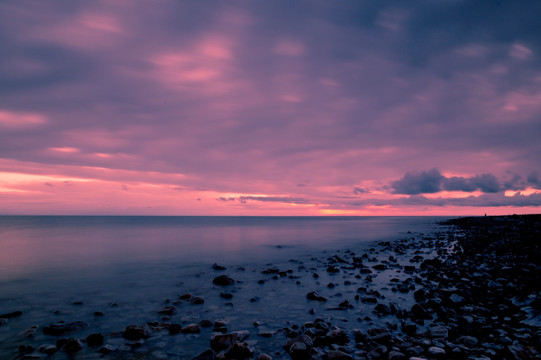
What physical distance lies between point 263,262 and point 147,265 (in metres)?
9.47

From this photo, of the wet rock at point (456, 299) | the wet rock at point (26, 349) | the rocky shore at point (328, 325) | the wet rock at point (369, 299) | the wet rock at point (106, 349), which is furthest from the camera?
the wet rock at point (369, 299)

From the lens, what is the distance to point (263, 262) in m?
24.4

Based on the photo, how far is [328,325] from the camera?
9.12 metres

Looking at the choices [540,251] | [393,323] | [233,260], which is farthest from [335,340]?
[540,251]

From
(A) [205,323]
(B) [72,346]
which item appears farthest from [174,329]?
(B) [72,346]

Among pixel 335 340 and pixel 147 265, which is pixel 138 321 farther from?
pixel 147 265

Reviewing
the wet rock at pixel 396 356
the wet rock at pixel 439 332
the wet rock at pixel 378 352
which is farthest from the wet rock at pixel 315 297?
the wet rock at pixel 396 356

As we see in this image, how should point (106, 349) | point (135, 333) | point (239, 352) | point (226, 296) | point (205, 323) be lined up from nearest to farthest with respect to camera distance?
point (239, 352) → point (106, 349) → point (135, 333) → point (205, 323) → point (226, 296)

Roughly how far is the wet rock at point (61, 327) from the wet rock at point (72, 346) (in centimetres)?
149

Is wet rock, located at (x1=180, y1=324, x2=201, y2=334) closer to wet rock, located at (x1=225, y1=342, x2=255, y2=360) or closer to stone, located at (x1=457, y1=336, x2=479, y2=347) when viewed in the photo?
wet rock, located at (x1=225, y1=342, x2=255, y2=360)

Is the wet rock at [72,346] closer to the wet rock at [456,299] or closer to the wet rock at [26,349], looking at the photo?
the wet rock at [26,349]

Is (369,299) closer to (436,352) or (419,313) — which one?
(419,313)

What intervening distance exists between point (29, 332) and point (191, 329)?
203 inches

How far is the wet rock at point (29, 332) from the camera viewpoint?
9.02 meters
